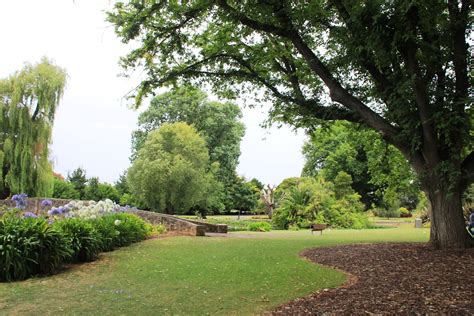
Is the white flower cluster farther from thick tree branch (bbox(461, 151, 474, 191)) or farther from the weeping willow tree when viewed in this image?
the weeping willow tree

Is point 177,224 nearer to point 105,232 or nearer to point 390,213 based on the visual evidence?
point 105,232

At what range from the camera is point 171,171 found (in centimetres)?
2961

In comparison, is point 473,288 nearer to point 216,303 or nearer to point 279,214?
point 216,303

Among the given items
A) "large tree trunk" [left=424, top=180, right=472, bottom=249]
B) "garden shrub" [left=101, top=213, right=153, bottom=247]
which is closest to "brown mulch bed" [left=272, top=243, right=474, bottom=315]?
"large tree trunk" [left=424, top=180, right=472, bottom=249]

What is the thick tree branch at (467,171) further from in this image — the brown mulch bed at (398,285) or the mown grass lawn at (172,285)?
the mown grass lawn at (172,285)

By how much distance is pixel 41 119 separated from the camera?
24812mm

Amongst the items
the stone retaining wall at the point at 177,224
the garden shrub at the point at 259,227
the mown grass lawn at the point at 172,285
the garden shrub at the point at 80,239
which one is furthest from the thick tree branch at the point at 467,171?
the garden shrub at the point at 259,227

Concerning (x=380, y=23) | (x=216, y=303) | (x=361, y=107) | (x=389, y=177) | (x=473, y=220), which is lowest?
(x=216, y=303)

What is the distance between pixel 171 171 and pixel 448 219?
2211 cm

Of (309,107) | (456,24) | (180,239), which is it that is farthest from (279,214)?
(456,24)

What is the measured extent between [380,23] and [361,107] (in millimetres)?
2014

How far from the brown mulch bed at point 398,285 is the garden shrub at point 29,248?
4.88 meters

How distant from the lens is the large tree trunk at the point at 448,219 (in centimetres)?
962

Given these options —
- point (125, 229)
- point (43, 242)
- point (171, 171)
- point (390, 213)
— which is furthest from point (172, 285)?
point (390, 213)
